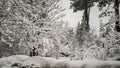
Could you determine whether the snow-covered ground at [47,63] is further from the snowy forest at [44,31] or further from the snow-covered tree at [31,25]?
the snow-covered tree at [31,25]

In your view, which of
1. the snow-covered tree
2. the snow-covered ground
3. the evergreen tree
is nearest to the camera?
the snow-covered ground

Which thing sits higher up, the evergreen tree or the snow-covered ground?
the evergreen tree

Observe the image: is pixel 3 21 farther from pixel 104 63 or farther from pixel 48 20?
pixel 104 63

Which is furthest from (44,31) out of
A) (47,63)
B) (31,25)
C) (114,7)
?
(47,63)

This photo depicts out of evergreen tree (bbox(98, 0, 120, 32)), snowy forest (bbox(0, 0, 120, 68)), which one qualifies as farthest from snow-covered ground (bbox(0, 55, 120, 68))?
evergreen tree (bbox(98, 0, 120, 32))

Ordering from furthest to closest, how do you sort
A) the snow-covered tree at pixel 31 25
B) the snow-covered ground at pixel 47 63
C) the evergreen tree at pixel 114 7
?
the evergreen tree at pixel 114 7 → the snow-covered tree at pixel 31 25 → the snow-covered ground at pixel 47 63

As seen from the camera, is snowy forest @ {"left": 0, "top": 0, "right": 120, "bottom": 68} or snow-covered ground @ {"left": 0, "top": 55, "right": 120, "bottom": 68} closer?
snow-covered ground @ {"left": 0, "top": 55, "right": 120, "bottom": 68}

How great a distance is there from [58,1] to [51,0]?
0.60 meters

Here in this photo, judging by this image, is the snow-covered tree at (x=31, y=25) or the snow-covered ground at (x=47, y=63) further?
the snow-covered tree at (x=31, y=25)

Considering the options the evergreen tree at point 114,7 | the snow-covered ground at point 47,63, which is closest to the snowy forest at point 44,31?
the evergreen tree at point 114,7

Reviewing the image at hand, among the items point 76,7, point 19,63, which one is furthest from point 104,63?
point 76,7

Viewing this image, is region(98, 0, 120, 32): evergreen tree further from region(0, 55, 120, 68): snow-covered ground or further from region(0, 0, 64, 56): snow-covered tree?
region(0, 55, 120, 68): snow-covered ground

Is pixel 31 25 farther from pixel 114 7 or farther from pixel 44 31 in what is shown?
pixel 114 7

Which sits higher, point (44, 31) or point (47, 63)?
point (44, 31)
